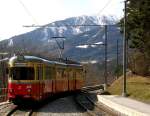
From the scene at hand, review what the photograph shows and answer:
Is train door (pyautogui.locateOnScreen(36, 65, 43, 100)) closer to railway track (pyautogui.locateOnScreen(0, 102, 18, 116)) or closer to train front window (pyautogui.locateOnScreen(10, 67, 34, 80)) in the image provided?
train front window (pyautogui.locateOnScreen(10, 67, 34, 80))

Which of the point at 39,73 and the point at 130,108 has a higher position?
the point at 39,73

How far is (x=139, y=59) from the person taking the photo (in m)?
57.7

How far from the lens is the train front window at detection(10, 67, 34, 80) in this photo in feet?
105

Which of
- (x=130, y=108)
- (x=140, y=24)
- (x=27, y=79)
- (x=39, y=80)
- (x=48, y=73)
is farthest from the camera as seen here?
(x=140, y=24)

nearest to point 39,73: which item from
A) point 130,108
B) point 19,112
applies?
point 19,112

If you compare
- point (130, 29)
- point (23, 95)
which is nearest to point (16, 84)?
point (23, 95)

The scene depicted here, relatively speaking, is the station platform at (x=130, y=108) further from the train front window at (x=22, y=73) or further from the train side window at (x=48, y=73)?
the train front window at (x=22, y=73)

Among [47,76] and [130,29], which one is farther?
[130,29]

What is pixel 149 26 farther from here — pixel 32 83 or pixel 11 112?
pixel 11 112

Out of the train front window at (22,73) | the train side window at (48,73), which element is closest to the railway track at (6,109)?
the train front window at (22,73)

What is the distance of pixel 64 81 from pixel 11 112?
59.8ft

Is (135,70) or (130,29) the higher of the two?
→ (130,29)

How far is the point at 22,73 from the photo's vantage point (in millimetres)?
31984

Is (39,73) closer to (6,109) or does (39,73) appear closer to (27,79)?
(27,79)
